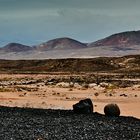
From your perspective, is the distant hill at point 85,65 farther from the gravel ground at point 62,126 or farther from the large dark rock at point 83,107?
the gravel ground at point 62,126

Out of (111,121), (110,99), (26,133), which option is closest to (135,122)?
(111,121)

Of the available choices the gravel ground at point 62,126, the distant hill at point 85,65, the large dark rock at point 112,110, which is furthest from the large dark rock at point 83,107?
the distant hill at point 85,65

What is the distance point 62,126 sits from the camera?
28.8m

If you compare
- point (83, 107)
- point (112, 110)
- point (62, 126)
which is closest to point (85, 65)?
point (83, 107)

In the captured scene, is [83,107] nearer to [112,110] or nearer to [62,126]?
[112,110]

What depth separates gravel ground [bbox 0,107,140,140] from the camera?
998 inches

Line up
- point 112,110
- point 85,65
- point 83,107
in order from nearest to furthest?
point 112,110
point 83,107
point 85,65

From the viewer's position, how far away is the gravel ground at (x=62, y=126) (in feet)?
83.2

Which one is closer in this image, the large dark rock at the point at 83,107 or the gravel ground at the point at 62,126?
the gravel ground at the point at 62,126

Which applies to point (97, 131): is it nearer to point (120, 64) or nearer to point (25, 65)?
point (120, 64)

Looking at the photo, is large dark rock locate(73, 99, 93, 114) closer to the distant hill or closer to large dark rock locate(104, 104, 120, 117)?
large dark rock locate(104, 104, 120, 117)

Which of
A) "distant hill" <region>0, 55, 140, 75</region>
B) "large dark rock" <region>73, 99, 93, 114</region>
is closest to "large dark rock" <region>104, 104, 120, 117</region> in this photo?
"large dark rock" <region>73, 99, 93, 114</region>

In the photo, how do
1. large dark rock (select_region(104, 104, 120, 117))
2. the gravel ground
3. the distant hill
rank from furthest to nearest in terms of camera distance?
the distant hill
large dark rock (select_region(104, 104, 120, 117))
the gravel ground

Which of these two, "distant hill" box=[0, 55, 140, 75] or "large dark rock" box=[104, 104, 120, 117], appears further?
"distant hill" box=[0, 55, 140, 75]
